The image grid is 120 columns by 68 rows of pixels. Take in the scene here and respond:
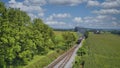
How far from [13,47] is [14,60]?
7.32m

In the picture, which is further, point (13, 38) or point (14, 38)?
point (14, 38)

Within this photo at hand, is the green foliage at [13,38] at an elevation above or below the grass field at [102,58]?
above

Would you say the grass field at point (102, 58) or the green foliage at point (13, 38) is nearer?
the green foliage at point (13, 38)

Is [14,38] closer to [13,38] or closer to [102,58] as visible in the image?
[13,38]

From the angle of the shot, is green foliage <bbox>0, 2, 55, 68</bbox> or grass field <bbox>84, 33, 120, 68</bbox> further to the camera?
grass field <bbox>84, 33, 120, 68</bbox>

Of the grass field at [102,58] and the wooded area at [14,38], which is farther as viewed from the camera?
the grass field at [102,58]

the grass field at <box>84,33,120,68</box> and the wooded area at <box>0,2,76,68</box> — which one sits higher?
the wooded area at <box>0,2,76,68</box>

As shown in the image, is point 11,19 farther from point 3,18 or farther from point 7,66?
point 7,66

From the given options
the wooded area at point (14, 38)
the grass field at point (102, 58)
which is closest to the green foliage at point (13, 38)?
the wooded area at point (14, 38)

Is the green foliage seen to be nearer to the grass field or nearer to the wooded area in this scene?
the wooded area

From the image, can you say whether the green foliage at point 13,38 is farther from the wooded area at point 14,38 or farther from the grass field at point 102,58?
the grass field at point 102,58

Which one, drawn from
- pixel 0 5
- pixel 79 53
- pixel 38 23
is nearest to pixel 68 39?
pixel 79 53

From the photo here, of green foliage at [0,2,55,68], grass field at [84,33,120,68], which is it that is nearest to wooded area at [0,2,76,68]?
green foliage at [0,2,55,68]

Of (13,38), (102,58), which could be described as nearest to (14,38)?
(13,38)
